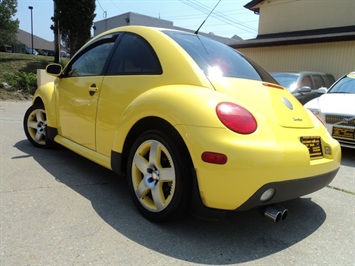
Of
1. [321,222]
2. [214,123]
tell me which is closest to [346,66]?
[321,222]

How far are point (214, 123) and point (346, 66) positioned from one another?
11.8 metres

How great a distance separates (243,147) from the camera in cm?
209

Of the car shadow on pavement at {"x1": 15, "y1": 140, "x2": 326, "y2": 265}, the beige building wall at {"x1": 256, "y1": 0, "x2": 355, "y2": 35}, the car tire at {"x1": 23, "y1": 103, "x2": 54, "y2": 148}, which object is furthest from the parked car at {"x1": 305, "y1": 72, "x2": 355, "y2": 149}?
the beige building wall at {"x1": 256, "y1": 0, "x2": 355, "y2": 35}

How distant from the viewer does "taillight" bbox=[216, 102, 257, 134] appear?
7.14 feet

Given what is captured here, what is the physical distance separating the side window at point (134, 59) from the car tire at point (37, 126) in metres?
1.73

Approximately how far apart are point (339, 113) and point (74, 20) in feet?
44.8

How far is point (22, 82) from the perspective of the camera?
38.9 ft

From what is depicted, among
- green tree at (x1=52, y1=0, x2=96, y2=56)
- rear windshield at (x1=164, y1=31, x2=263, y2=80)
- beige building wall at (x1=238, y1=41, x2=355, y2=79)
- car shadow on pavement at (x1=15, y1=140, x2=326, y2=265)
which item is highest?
green tree at (x1=52, y1=0, x2=96, y2=56)

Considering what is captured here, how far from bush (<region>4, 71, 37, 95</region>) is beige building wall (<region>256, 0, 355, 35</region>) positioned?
12.1 metres

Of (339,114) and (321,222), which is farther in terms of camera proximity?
→ (339,114)

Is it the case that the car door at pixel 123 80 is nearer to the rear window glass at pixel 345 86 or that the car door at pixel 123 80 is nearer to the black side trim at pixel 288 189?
the black side trim at pixel 288 189

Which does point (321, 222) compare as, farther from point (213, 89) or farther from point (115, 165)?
point (115, 165)

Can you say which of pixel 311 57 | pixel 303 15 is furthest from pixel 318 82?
pixel 303 15

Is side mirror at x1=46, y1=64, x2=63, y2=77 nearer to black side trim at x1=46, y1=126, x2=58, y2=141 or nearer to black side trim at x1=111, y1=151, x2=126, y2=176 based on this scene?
black side trim at x1=46, y1=126, x2=58, y2=141
